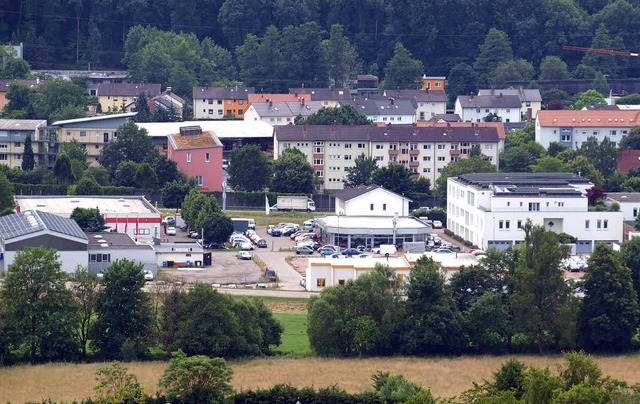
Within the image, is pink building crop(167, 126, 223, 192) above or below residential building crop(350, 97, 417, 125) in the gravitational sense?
below

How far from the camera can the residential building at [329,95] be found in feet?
173

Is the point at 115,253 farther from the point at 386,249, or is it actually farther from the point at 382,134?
the point at 382,134

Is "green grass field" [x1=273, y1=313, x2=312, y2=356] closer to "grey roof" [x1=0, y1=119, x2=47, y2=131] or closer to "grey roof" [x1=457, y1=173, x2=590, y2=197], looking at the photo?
"grey roof" [x1=457, y1=173, x2=590, y2=197]

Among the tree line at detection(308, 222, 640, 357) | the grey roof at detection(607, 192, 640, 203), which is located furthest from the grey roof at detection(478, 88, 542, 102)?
the tree line at detection(308, 222, 640, 357)

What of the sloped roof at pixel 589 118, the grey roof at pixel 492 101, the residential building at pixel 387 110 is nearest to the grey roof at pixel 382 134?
the sloped roof at pixel 589 118

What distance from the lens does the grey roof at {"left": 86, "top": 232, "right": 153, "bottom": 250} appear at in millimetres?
30109

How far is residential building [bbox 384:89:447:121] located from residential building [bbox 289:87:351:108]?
151cm

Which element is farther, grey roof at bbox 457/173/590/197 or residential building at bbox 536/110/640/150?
residential building at bbox 536/110/640/150

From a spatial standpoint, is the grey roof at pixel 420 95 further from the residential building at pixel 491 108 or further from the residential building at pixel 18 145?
the residential building at pixel 18 145

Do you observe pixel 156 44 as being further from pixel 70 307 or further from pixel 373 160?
pixel 70 307

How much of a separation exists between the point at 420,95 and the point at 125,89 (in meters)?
9.44

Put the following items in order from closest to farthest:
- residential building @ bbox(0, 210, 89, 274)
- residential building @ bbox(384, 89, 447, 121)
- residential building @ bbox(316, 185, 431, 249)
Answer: residential building @ bbox(0, 210, 89, 274) < residential building @ bbox(316, 185, 431, 249) < residential building @ bbox(384, 89, 447, 121)

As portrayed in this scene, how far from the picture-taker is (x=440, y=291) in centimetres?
2517

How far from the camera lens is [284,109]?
163 ft
